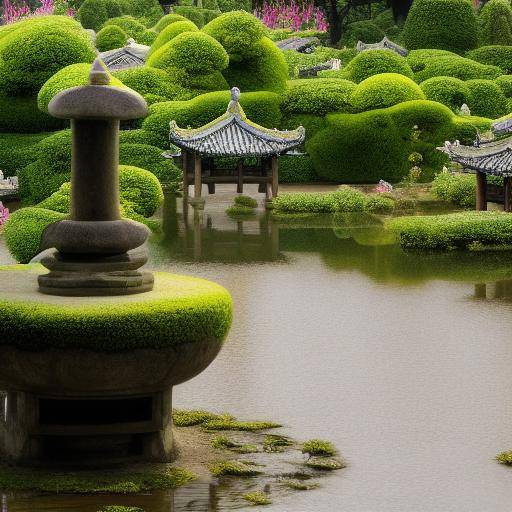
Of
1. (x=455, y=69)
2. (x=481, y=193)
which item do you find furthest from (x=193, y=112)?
(x=455, y=69)

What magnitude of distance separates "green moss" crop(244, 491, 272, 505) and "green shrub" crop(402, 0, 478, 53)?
5234 centimetres

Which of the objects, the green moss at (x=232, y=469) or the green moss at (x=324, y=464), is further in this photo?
the green moss at (x=324, y=464)

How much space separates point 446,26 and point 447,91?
523 inches

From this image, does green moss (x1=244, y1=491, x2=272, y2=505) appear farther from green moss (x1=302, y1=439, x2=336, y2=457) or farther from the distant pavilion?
the distant pavilion

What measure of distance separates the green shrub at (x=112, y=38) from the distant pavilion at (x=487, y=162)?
2953 cm

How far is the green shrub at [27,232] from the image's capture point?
25.8 meters

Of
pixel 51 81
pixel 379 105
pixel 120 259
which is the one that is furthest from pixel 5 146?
pixel 120 259

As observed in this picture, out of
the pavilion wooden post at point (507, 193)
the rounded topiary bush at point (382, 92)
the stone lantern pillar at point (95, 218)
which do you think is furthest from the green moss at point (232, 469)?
the rounded topiary bush at point (382, 92)

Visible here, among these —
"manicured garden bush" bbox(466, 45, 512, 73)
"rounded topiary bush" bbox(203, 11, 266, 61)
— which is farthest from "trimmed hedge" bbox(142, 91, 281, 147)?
"manicured garden bush" bbox(466, 45, 512, 73)

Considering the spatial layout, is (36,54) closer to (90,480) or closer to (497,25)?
(497,25)

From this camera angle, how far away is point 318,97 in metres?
46.5

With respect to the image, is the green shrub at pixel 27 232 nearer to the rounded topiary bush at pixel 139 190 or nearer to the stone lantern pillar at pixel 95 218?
the rounded topiary bush at pixel 139 190

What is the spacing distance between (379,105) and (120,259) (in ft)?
107

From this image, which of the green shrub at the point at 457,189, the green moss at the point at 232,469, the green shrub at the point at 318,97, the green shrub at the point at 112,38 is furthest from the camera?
the green shrub at the point at 112,38
